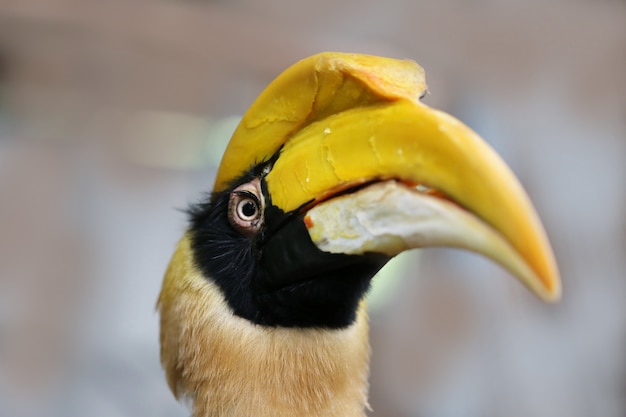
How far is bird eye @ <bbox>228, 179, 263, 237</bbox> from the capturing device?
0.75 metres

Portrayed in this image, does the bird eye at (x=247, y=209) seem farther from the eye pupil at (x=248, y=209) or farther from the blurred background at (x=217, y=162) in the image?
the blurred background at (x=217, y=162)

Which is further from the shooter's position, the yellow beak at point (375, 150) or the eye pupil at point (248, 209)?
the eye pupil at point (248, 209)

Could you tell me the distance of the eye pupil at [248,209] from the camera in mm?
760

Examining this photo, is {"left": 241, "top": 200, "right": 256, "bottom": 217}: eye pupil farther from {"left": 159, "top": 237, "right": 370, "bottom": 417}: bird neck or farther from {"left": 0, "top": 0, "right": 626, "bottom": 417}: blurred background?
{"left": 0, "top": 0, "right": 626, "bottom": 417}: blurred background

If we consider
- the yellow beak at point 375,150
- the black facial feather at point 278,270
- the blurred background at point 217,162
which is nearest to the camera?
the yellow beak at point 375,150

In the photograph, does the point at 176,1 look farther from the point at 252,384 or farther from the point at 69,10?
the point at 252,384

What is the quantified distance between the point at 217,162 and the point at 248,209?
1482 mm

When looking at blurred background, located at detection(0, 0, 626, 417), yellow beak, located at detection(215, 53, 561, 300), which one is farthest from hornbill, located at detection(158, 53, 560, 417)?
blurred background, located at detection(0, 0, 626, 417)

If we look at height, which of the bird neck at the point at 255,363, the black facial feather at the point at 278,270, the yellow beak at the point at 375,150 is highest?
the yellow beak at the point at 375,150

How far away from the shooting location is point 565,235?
2.26 m

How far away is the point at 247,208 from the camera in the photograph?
2.52 feet

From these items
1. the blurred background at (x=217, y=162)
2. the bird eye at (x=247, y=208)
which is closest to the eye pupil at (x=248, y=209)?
the bird eye at (x=247, y=208)

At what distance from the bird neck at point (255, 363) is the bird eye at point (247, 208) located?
0.10 metres

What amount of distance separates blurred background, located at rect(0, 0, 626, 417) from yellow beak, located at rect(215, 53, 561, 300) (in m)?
1.42
